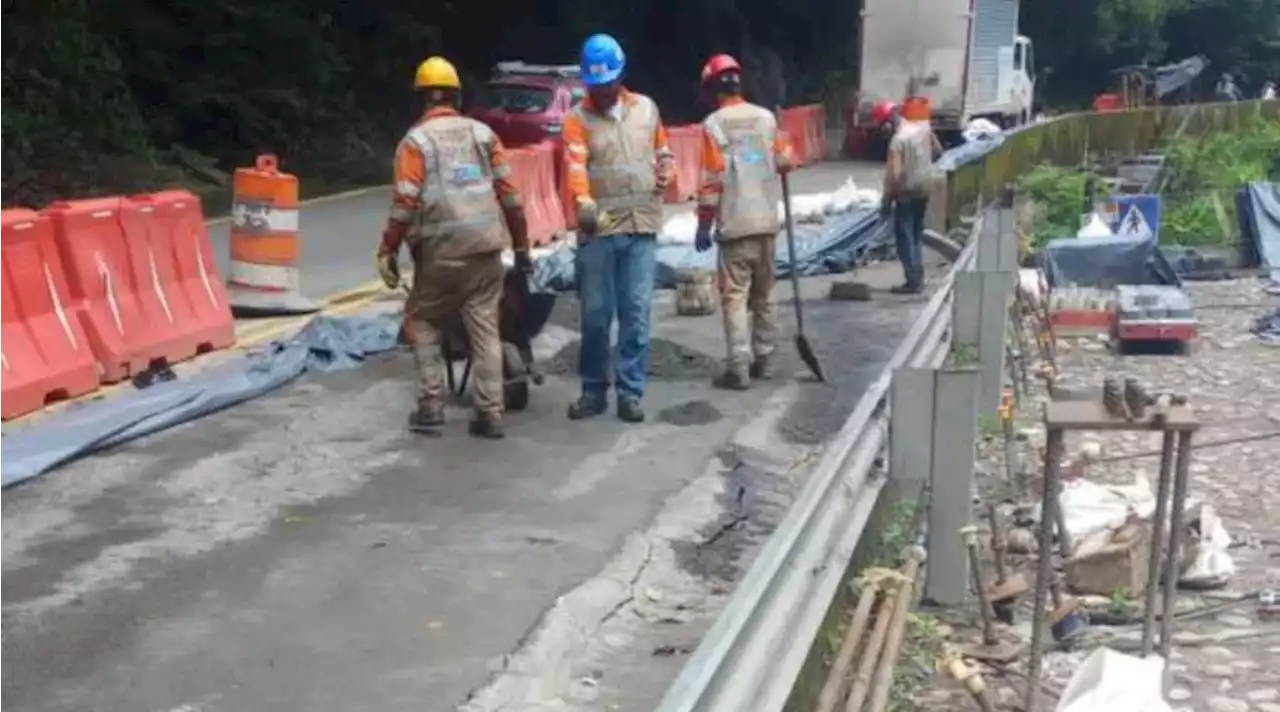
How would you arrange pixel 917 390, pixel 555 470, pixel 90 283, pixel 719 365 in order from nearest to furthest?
pixel 917 390 < pixel 555 470 < pixel 90 283 < pixel 719 365

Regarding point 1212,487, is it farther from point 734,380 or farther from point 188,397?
point 188,397

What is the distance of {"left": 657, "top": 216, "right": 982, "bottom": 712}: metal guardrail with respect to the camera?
13.0 ft

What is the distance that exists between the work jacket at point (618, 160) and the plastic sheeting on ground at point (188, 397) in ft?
7.58

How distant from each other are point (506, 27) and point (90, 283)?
3166cm

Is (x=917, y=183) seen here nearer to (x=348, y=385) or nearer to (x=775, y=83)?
(x=348, y=385)

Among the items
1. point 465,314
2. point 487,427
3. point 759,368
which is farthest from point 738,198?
point 487,427

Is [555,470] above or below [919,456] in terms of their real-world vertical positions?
below

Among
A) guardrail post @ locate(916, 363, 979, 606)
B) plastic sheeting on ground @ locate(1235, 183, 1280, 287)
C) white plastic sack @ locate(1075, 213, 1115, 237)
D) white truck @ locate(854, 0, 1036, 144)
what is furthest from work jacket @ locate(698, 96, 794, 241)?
white truck @ locate(854, 0, 1036, 144)

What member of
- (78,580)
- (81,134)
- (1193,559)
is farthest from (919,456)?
(81,134)

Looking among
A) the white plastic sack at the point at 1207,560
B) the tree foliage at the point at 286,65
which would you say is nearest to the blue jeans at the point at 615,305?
the white plastic sack at the point at 1207,560

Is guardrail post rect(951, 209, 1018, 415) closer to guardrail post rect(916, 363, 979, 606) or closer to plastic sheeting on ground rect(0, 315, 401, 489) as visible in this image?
guardrail post rect(916, 363, 979, 606)

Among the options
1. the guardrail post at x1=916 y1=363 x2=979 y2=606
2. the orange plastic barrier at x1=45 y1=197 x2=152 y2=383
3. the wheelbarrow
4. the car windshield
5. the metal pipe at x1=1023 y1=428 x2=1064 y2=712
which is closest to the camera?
the metal pipe at x1=1023 y1=428 x2=1064 y2=712

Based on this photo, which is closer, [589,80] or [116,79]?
[589,80]

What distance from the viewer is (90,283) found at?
36.6ft
